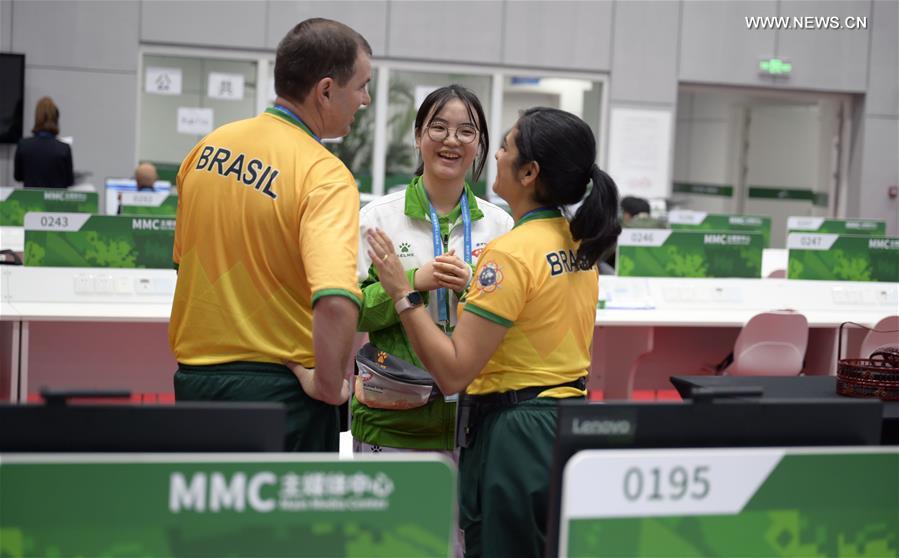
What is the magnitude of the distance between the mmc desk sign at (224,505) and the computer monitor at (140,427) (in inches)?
2.9

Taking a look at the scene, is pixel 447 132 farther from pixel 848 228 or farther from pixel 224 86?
pixel 224 86

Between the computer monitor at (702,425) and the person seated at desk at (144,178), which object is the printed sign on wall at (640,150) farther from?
the computer monitor at (702,425)

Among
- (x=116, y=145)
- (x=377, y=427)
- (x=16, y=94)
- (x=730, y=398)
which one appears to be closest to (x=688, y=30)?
(x=116, y=145)

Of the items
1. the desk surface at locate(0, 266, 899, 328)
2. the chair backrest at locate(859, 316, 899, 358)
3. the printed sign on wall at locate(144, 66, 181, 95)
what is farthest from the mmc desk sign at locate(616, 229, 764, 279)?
the printed sign on wall at locate(144, 66, 181, 95)

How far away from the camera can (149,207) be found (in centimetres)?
725

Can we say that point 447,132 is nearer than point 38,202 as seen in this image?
Yes

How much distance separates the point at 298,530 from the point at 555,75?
37.7 ft

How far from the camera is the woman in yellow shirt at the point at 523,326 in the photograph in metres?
1.94

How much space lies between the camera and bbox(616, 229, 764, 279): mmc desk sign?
6.04 metres

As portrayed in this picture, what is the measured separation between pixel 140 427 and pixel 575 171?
111 cm

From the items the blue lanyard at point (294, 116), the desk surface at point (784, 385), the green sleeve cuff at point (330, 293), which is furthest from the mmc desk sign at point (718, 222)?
the green sleeve cuff at point (330, 293)

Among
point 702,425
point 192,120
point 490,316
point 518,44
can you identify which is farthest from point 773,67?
point 702,425

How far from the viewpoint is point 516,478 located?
1.96 metres

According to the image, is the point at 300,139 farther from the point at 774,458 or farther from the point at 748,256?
the point at 748,256
